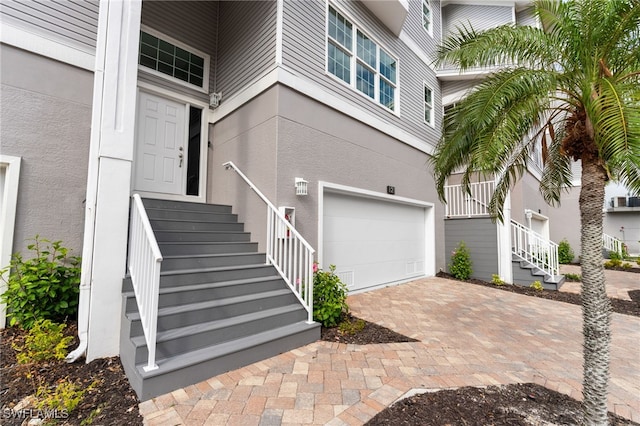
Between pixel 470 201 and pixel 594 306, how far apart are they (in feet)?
22.7

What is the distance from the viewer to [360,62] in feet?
20.5

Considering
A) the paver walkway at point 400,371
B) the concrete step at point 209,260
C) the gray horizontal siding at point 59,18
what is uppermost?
the gray horizontal siding at point 59,18

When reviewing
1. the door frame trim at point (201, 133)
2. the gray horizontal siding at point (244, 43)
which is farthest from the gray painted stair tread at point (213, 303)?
the gray horizontal siding at point (244, 43)

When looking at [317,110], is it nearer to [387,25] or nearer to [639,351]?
[387,25]

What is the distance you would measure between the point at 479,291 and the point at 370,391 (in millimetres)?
5334

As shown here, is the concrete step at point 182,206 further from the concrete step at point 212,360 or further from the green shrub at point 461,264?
the green shrub at point 461,264

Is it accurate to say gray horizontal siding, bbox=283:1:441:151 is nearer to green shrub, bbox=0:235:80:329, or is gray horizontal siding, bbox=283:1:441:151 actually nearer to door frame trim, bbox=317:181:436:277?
door frame trim, bbox=317:181:436:277

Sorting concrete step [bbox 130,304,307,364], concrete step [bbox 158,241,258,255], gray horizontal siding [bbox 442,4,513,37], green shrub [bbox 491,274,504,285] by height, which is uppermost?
gray horizontal siding [bbox 442,4,513,37]

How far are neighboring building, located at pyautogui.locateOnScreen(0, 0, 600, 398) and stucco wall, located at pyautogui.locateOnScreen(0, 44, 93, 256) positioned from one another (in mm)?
15

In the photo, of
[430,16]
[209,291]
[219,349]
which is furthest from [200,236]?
[430,16]

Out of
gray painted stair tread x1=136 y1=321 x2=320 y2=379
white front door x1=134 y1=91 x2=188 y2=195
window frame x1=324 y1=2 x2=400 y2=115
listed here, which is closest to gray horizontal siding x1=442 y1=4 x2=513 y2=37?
window frame x1=324 y1=2 x2=400 y2=115

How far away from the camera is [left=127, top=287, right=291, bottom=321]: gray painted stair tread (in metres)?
2.83

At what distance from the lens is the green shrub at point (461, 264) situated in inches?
316

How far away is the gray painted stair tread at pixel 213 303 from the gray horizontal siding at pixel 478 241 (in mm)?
6497
